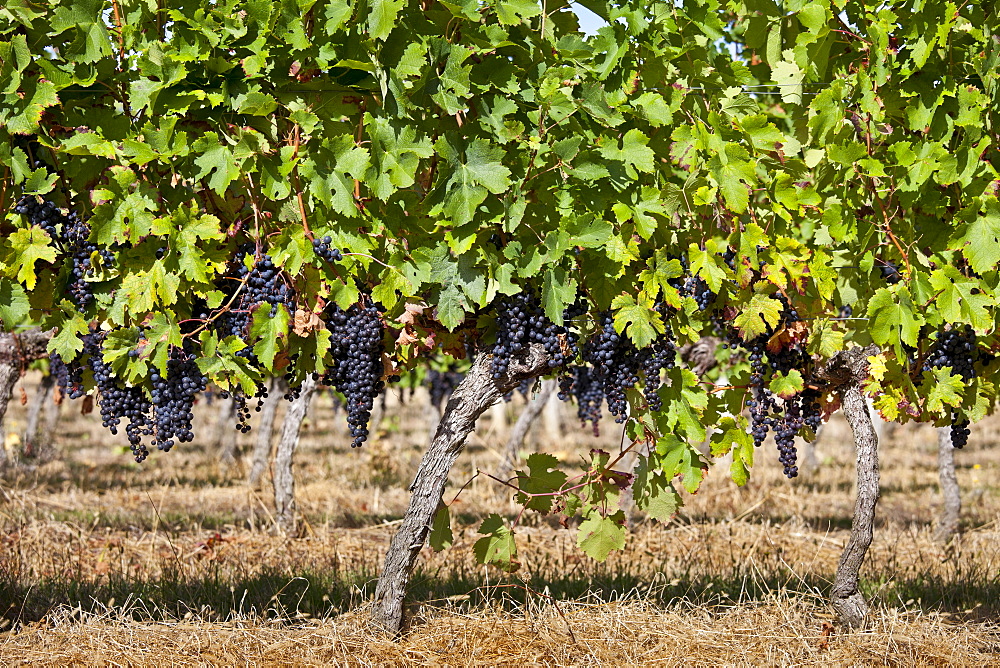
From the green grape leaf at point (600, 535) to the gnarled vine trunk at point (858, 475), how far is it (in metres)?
1.32

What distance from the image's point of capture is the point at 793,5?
14.4 feet

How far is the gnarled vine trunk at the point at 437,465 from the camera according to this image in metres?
4.63

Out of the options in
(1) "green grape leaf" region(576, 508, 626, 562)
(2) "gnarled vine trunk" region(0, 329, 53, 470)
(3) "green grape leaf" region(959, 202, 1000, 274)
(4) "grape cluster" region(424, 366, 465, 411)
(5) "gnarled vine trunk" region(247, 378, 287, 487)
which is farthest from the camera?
(4) "grape cluster" region(424, 366, 465, 411)

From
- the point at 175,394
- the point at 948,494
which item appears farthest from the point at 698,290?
the point at 948,494

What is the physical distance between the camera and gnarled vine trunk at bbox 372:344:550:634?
463 centimetres

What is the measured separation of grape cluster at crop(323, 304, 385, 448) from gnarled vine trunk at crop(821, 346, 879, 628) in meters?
2.43

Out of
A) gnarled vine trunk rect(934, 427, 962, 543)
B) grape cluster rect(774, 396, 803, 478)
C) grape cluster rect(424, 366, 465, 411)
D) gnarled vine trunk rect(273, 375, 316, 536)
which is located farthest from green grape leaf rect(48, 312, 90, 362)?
grape cluster rect(424, 366, 465, 411)

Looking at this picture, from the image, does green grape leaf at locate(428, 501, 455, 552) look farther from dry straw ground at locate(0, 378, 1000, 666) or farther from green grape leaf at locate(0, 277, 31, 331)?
green grape leaf at locate(0, 277, 31, 331)

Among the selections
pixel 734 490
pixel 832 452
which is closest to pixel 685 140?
pixel 734 490

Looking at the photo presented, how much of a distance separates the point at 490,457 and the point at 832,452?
23.0 feet

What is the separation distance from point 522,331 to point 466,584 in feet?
8.43

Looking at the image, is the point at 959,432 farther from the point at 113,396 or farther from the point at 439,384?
the point at 439,384

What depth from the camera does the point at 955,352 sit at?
468cm

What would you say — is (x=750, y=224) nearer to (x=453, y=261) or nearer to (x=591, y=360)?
(x=591, y=360)
